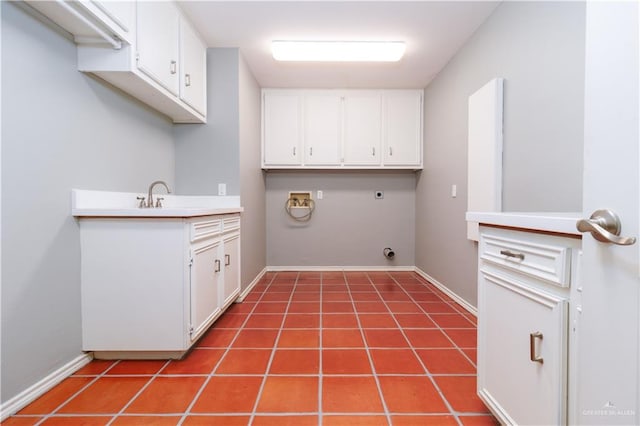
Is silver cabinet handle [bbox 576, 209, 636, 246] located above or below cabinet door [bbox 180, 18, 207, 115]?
below

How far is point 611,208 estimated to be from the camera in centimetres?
57

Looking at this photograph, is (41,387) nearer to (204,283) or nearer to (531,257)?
(204,283)

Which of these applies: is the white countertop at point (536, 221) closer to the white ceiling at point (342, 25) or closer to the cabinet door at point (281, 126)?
the white ceiling at point (342, 25)

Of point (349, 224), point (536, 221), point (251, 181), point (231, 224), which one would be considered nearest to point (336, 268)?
point (349, 224)

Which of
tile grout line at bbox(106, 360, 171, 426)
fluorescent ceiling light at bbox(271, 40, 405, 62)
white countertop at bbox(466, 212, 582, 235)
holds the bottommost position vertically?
tile grout line at bbox(106, 360, 171, 426)

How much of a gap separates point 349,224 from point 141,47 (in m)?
2.93

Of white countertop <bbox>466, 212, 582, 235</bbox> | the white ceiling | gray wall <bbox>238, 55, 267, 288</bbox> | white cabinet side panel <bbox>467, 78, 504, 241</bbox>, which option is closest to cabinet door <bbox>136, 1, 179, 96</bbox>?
the white ceiling

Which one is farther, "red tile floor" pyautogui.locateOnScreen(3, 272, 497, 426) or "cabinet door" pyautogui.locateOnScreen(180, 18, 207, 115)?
"cabinet door" pyautogui.locateOnScreen(180, 18, 207, 115)

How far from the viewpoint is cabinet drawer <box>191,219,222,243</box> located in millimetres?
1778

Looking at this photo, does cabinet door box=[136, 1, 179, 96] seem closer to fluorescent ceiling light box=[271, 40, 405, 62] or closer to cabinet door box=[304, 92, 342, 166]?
fluorescent ceiling light box=[271, 40, 405, 62]

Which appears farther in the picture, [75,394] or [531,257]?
[75,394]

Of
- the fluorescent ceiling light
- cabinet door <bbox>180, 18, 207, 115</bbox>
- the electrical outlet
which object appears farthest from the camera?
the electrical outlet

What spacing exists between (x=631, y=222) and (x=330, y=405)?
4.12 ft

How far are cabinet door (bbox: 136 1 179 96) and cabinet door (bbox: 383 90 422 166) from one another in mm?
2439
